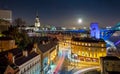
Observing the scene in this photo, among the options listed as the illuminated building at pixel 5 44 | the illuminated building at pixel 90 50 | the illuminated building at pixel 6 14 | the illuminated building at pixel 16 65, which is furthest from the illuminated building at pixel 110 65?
the illuminated building at pixel 6 14

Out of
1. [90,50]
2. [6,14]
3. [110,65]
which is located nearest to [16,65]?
[110,65]

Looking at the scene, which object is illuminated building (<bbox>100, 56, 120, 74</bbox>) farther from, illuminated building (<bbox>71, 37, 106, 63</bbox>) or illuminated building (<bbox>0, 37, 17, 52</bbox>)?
illuminated building (<bbox>0, 37, 17, 52</bbox>)

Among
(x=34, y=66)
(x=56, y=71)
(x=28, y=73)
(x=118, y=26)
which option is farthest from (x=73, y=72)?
(x=118, y=26)

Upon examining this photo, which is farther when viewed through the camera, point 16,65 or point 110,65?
point 110,65

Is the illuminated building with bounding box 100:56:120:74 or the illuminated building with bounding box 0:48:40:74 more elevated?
the illuminated building with bounding box 0:48:40:74

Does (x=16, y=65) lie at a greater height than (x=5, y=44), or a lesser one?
lesser

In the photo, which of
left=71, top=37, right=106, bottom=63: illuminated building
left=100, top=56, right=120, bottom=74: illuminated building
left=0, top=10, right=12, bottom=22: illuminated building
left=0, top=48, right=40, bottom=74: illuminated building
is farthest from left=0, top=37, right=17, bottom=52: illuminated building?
left=0, top=10, right=12, bottom=22: illuminated building

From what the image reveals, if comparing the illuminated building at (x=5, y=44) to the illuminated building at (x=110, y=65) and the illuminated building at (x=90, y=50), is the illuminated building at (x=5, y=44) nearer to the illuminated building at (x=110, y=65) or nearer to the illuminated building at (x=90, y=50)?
the illuminated building at (x=110, y=65)

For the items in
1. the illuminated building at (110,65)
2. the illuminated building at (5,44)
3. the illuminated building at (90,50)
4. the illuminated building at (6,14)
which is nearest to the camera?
the illuminated building at (110,65)

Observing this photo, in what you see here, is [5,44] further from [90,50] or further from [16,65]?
[90,50]

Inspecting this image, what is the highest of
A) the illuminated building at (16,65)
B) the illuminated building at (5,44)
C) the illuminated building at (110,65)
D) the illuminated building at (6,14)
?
the illuminated building at (6,14)

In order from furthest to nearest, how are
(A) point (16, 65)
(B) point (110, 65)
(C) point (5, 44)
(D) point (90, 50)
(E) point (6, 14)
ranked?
(E) point (6, 14)
(D) point (90, 50)
(C) point (5, 44)
(B) point (110, 65)
(A) point (16, 65)

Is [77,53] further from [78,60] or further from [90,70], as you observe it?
[90,70]

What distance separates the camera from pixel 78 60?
6131 cm
